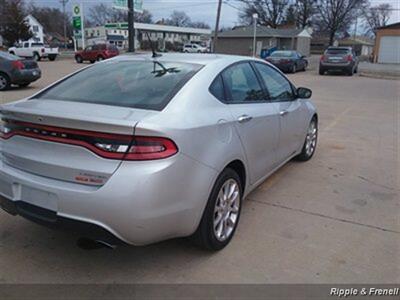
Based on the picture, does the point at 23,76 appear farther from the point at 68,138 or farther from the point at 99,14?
the point at 99,14

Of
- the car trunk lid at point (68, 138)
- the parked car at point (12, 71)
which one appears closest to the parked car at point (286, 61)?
the parked car at point (12, 71)

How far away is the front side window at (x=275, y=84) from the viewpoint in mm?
4375

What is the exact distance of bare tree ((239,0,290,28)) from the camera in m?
76.4

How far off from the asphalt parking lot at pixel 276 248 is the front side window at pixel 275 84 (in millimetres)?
1084

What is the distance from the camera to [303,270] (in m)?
3.08

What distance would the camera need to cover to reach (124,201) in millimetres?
2508

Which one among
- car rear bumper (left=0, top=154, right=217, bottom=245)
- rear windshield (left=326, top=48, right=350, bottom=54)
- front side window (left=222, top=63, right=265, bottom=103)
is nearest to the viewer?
car rear bumper (left=0, top=154, right=217, bottom=245)

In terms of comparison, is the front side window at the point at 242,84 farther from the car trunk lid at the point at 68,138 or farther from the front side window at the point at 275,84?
the car trunk lid at the point at 68,138

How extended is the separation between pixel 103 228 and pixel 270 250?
4.86 ft

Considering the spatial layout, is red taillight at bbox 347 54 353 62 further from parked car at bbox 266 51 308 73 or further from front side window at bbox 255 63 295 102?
front side window at bbox 255 63 295 102

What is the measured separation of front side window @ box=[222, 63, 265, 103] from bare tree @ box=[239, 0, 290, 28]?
76749 millimetres

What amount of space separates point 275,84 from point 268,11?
79.1 metres

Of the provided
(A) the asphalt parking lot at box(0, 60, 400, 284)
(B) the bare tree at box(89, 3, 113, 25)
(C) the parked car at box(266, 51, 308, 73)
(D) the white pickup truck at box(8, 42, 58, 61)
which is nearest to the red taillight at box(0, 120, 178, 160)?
(A) the asphalt parking lot at box(0, 60, 400, 284)

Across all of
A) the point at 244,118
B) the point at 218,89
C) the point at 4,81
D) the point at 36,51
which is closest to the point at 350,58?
the point at 4,81
